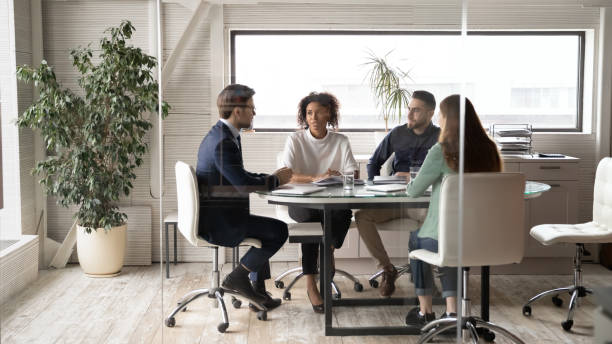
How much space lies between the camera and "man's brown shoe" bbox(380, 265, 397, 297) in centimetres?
258

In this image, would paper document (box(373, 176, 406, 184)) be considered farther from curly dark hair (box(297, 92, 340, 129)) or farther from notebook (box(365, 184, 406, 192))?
curly dark hair (box(297, 92, 340, 129))

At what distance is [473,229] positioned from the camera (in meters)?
2.55

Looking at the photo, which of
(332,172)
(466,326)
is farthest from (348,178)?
(466,326)

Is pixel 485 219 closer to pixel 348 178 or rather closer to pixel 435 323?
pixel 435 323

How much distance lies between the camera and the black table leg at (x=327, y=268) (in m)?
2.52

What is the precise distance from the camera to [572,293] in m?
2.95

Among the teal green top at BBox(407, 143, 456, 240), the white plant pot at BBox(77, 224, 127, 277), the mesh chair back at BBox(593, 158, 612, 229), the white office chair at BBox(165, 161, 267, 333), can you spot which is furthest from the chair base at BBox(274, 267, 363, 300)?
the white plant pot at BBox(77, 224, 127, 277)

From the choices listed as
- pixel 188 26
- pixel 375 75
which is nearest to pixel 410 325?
pixel 375 75

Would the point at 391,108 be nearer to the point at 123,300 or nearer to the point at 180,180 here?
the point at 180,180

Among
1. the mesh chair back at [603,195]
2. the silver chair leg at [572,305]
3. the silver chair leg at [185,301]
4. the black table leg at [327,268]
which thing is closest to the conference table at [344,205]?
the black table leg at [327,268]

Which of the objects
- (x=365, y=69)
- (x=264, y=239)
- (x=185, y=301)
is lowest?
(x=185, y=301)

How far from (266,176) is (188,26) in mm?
603

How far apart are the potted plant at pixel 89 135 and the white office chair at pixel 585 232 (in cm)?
219

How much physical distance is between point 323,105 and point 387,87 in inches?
9.5
